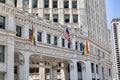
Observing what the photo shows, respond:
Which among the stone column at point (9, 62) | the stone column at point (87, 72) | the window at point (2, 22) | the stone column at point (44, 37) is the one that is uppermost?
the window at point (2, 22)

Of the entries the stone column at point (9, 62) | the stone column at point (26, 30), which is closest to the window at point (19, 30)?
the stone column at point (26, 30)

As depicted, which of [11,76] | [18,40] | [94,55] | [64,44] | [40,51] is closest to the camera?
[11,76]

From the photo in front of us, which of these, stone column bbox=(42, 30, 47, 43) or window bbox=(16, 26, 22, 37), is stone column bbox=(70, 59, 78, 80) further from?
window bbox=(16, 26, 22, 37)

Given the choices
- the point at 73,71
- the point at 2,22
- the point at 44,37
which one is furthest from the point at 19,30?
the point at 73,71

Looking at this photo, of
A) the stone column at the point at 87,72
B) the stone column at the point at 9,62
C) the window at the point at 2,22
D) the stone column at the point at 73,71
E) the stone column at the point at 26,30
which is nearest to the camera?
the stone column at the point at 9,62

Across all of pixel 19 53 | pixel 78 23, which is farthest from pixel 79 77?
pixel 19 53

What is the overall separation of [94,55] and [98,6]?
2251cm

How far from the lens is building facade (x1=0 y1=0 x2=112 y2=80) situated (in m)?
38.7

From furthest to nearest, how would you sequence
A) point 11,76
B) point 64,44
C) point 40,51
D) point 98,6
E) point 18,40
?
point 98,6
point 64,44
point 40,51
point 18,40
point 11,76

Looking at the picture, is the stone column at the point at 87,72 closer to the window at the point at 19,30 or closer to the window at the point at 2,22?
the window at the point at 19,30

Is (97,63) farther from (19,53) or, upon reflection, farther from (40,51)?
(19,53)

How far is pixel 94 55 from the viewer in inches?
2633

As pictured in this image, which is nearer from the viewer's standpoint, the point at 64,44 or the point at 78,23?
the point at 64,44

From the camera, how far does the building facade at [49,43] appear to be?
38728 millimetres
